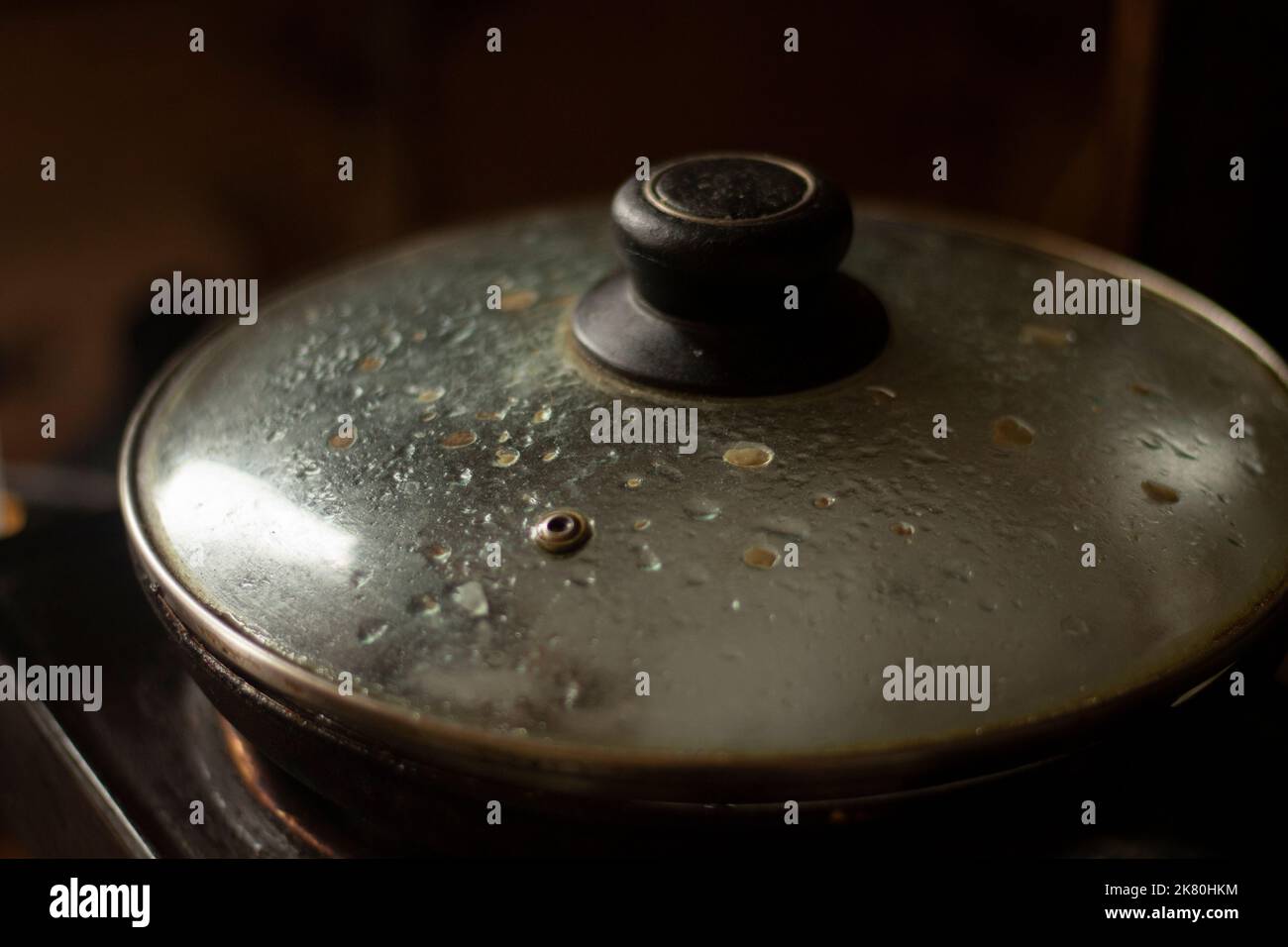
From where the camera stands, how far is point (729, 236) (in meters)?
1.06

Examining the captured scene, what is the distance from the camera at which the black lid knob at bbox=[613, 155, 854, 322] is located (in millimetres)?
1068

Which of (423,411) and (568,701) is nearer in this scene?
(568,701)

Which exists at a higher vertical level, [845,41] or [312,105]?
[845,41]

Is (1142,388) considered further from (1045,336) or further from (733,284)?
(733,284)

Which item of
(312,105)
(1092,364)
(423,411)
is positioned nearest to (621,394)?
(423,411)

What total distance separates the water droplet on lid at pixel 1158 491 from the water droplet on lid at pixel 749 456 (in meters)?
0.32

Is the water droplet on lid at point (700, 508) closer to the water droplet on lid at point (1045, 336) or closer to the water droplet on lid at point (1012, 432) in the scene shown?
the water droplet on lid at point (1012, 432)

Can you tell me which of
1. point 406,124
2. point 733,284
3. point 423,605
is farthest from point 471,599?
point 406,124

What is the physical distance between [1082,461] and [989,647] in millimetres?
252

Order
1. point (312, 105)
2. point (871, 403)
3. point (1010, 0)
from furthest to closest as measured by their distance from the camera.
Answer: point (312, 105) < point (1010, 0) < point (871, 403)

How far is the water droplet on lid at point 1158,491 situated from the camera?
1.05 metres

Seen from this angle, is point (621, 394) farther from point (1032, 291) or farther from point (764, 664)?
point (1032, 291)

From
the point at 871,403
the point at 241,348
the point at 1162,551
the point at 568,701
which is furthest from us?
the point at 241,348

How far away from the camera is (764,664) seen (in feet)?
2.94
